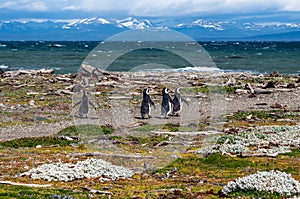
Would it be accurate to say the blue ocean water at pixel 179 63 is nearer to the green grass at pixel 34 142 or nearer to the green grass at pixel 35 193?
the green grass at pixel 34 142

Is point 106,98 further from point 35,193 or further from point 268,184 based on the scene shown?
point 268,184

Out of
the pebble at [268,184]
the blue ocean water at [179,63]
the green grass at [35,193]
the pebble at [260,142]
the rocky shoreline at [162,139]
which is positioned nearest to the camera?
the green grass at [35,193]

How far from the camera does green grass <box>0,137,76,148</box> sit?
2105 cm

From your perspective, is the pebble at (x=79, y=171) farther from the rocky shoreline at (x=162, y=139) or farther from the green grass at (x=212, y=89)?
the green grass at (x=212, y=89)

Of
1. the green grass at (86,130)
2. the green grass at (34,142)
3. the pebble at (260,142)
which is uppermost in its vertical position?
the pebble at (260,142)

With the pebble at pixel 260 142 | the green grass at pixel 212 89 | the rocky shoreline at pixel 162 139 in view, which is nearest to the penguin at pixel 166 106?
the rocky shoreline at pixel 162 139

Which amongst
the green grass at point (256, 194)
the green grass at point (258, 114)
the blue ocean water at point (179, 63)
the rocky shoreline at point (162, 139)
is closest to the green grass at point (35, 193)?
the rocky shoreline at point (162, 139)

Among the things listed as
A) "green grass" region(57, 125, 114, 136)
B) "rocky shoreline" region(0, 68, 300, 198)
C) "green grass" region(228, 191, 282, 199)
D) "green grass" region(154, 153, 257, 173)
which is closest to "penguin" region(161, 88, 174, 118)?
"rocky shoreline" region(0, 68, 300, 198)

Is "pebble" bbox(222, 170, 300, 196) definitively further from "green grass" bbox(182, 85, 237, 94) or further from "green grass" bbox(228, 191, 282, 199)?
"green grass" bbox(182, 85, 237, 94)

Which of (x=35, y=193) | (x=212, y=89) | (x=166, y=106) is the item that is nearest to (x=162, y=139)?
(x=166, y=106)

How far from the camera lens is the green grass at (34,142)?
21047 millimetres

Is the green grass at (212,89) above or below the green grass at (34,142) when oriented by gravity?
above

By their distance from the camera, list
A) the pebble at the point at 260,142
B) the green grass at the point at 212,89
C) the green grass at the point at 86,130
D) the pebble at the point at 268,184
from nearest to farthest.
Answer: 1. the pebble at the point at 268,184
2. the pebble at the point at 260,142
3. the green grass at the point at 86,130
4. the green grass at the point at 212,89

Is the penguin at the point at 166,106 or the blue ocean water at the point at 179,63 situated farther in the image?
the blue ocean water at the point at 179,63
